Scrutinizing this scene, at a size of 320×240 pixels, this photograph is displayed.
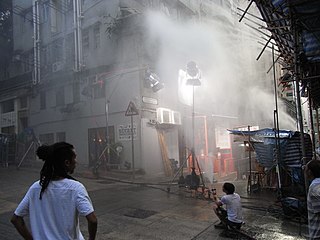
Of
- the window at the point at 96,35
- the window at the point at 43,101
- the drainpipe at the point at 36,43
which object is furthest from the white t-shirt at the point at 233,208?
the drainpipe at the point at 36,43

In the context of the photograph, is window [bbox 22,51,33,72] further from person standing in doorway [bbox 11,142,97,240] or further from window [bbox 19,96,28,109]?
person standing in doorway [bbox 11,142,97,240]

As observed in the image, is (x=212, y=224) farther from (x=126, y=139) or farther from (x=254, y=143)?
(x=126, y=139)

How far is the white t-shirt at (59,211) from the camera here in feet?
5.90

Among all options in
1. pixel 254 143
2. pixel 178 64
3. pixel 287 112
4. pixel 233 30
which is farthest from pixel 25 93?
A: pixel 287 112

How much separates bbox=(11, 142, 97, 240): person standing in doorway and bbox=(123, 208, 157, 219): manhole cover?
3.78 metres

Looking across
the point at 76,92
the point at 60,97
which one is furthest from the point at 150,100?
the point at 60,97

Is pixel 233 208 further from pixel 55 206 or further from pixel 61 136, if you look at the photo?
pixel 61 136

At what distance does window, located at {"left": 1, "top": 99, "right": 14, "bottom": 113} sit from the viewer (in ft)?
63.4

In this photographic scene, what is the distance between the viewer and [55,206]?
1.81 m

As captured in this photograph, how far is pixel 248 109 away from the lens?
19.6m

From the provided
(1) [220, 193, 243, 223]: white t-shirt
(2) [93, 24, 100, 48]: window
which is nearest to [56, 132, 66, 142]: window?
(2) [93, 24, 100, 48]: window

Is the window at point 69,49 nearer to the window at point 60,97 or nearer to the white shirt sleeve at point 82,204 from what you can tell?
the window at point 60,97

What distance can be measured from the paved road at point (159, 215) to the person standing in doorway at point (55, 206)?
2765 millimetres

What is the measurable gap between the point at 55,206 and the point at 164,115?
36.2 ft
